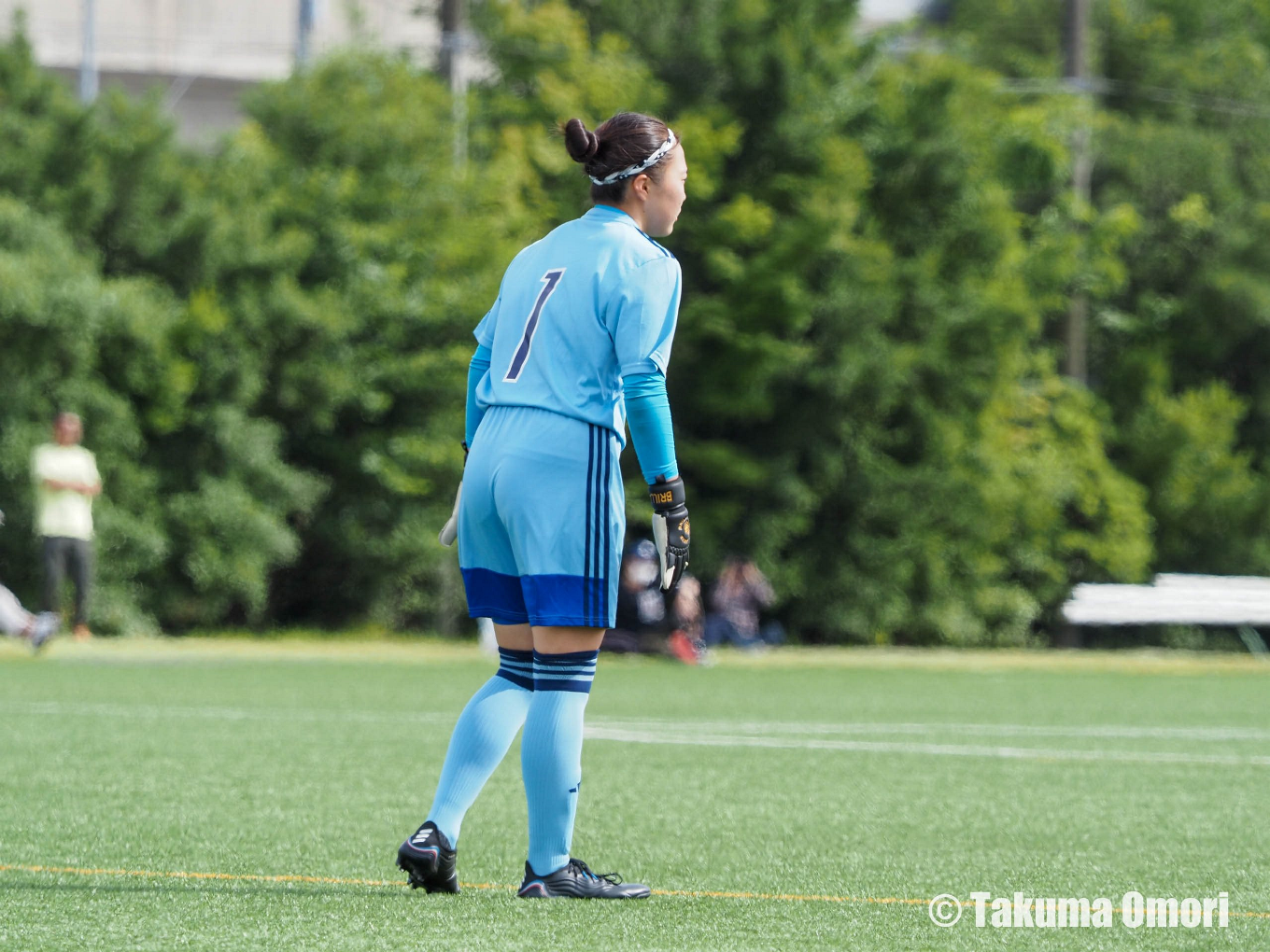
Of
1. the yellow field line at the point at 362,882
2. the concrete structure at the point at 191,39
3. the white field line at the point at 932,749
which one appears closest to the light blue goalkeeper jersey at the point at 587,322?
the yellow field line at the point at 362,882

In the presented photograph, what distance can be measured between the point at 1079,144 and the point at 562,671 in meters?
25.6

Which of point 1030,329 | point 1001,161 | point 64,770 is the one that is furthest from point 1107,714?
point 1001,161

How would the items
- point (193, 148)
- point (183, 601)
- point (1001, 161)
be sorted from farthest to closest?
1. point (1001, 161)
2. point (193, 148)
3. point (183, 601)

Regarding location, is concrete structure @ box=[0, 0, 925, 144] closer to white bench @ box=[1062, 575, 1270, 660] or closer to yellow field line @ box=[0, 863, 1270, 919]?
white bench @ box=[1062, 575, 1270, 660]

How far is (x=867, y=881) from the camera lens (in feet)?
15.8

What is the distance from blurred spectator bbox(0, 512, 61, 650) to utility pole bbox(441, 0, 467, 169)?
11.6m

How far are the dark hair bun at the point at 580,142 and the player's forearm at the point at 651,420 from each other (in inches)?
24.2

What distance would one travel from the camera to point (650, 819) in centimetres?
611

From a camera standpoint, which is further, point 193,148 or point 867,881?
A: point 193,148

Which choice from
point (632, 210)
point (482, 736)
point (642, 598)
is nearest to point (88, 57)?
point (642, 598)

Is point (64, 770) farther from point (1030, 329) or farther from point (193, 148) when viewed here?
point (1030, 329)

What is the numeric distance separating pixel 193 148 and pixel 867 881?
1970cm

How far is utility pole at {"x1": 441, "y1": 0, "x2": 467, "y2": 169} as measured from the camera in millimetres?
24984

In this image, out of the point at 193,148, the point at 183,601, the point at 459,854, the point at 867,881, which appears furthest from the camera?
the point at 193,148
